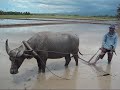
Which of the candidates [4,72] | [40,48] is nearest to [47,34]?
[40,48]

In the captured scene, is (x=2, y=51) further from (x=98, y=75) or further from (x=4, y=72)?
(x=98, y=75)

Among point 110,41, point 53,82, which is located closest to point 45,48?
point 53,82

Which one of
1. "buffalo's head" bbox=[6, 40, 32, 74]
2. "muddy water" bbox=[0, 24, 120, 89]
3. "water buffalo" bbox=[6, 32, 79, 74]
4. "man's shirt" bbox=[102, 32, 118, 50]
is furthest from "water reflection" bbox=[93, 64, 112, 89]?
"buffalo's head" bbox=[6, 40, 32, 74]

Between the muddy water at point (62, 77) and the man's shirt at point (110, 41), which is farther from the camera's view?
the man's shirt at point (110, 41)

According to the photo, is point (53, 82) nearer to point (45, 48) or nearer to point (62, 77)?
point (62, 77)

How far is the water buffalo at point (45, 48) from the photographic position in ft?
23.5

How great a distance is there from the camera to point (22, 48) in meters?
7.37

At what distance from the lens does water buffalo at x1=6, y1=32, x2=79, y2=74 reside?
7.16 meters

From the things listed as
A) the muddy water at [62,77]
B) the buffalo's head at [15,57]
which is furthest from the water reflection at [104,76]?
the buffalo's head at [15,57]

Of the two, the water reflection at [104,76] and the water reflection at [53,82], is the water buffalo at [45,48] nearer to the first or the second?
the water reflection at [53,82]

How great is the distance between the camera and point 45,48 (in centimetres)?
800

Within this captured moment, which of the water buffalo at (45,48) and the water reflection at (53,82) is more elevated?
the water buffalo at (45,48)

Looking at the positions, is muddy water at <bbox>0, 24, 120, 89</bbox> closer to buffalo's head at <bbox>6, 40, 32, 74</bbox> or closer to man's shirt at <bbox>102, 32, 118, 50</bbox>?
buffalo's head at <bbox>6, 40, 32, 74</bbox>

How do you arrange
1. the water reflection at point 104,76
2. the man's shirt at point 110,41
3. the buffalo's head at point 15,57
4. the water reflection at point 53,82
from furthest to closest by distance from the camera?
the man's shirt at point 110,41 → the water reflection at point 104,76 → the buffalo's head at point 15,57 → the water reflection at point 53,82
